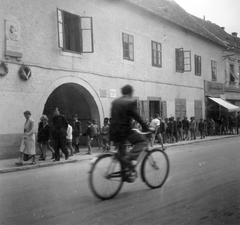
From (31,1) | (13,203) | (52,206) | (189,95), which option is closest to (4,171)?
(13,203)

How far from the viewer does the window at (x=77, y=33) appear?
12969 millimetres

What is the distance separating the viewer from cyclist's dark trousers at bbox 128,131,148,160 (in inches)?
208

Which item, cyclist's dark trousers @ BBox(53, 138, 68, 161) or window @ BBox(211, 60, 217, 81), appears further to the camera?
window @ BBox(211, 60, 217, 81)

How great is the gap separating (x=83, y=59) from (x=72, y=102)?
98.1 inches

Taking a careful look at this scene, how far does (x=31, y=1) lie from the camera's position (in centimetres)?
1149

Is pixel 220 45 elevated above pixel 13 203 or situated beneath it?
elevated above

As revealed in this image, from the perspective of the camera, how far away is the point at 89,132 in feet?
40.3

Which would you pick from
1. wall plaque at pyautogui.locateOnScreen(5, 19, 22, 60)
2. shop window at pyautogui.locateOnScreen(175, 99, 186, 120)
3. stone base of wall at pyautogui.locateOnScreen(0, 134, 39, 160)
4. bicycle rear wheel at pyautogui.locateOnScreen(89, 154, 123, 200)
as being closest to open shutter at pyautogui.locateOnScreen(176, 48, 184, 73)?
shop window at pyautogui.locateOnScreen(175, 99, 186, 120)

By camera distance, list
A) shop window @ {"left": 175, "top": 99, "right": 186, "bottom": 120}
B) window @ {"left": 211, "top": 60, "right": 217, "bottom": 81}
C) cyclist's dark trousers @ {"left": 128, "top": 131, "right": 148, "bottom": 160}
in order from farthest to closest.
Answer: window @ {"left": 211, "top": 60, "right": 217, "bottom": 81} → shop window @ {"left": 175, "top": 99, "right": 186, "bottom": 120} → cyclist's dark trousers @ {"left": 128, "top": 131, "right": 148, "bottom": 160}

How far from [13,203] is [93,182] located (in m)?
1.23

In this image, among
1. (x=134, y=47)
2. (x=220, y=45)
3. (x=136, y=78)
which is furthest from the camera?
(x=220, y=45)

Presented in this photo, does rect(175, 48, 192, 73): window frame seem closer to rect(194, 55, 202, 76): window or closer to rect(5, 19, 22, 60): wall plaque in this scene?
rect(194, 55, 202, 76): window

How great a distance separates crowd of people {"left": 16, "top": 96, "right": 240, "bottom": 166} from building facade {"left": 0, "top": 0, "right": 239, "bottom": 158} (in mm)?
819

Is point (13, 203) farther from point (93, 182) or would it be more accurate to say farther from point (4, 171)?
point (4, 171)
